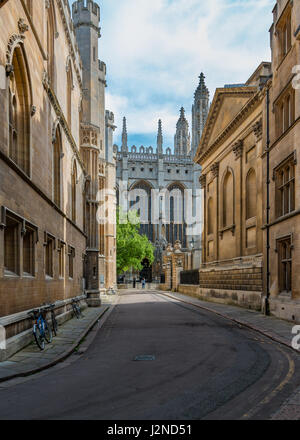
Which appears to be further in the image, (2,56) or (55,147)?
(55,147)

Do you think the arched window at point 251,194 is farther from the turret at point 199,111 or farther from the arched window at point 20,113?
the turret at point 199,111

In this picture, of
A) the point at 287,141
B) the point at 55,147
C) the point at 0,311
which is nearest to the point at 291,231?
the point at 287,141

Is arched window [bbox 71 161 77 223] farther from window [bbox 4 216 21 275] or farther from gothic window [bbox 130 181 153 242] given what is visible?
gothic window [bbox 130 181 153 242]

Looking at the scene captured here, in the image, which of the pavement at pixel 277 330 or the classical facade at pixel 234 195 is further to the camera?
the classical facade at pixel 234 195

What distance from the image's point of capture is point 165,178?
271ft

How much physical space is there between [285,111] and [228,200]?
11450 millimetres

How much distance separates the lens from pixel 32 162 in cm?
1214

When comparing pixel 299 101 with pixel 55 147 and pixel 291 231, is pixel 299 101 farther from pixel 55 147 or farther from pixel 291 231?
pixel 55 147

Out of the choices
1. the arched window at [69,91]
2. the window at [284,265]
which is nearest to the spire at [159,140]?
the arched window at [69,91]

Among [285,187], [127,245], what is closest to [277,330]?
[285,187]

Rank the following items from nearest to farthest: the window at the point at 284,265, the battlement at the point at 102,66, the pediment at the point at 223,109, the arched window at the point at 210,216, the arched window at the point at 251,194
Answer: the window at the point at 284,265
the arched window at the point at 251,194
the pediment at the point at 223,109
the battlement at the point at 102,66
the arched window at the point at 210,216

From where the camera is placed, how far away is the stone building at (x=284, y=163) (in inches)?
635

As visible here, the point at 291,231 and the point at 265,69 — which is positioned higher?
the point at 265,69
